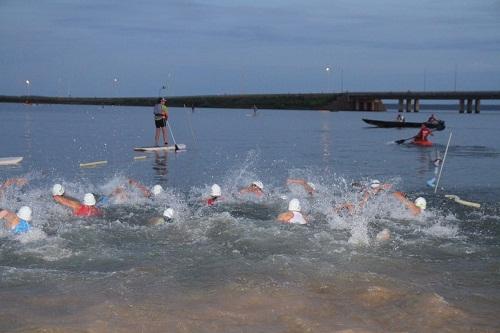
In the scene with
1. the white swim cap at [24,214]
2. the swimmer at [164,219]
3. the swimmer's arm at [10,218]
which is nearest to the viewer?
the swimmer's arm at [10,218]

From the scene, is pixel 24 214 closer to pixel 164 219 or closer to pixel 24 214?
pixel 24 214

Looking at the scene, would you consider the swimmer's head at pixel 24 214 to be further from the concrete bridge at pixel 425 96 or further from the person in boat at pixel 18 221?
the concrete bridge at pixel 425 96

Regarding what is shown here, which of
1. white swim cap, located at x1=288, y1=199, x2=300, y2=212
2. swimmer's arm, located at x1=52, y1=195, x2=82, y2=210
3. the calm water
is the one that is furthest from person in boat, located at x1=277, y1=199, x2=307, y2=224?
swimmer's arm, located at x1=52, y1=195, x2=82, y2=210

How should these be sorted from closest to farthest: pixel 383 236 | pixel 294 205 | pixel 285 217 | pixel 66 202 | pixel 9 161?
pixel 383 236 → pixel 294 205 → pixel 285 217 → pixel 66 202 → pixel 9 161

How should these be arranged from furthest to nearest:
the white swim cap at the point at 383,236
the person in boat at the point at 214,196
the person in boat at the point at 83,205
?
the person in boat at the point at 214,196 < the person in boat at the point at 83,205 < the white swim cap at the point at 383,236

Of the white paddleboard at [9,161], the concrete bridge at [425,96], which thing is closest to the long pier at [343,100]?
the concrete bridge at [425,96]

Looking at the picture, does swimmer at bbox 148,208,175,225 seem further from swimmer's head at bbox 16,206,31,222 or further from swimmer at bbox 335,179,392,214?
swimmer at bbox 335,179,392,214

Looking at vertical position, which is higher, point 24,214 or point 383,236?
point 24,214

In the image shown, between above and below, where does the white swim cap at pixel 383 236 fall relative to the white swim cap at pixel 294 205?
below

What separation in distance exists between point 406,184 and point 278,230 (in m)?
8.64

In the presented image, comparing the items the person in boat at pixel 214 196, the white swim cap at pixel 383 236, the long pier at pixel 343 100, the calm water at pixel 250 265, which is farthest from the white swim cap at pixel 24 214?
the long pier at pixel 343 100

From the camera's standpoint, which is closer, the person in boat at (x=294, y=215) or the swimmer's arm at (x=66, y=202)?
the person in boat at (x=294, y=215)

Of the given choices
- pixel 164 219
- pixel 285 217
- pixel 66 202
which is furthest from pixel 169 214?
pixel 285 217

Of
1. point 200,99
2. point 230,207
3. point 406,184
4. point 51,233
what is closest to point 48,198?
point 51,233
